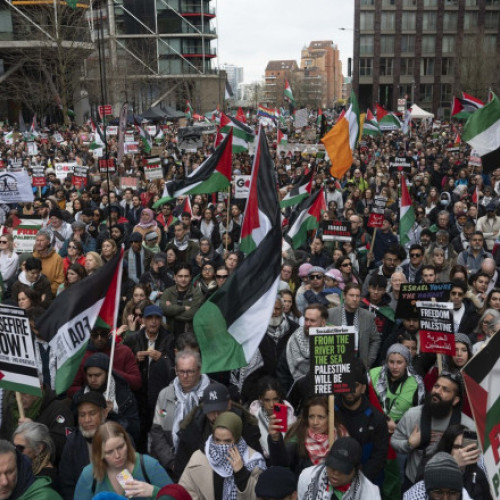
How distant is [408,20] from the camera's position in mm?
Result: 76000

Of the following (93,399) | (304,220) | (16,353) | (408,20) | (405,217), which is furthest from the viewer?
(408,20)

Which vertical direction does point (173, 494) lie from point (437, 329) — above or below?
below

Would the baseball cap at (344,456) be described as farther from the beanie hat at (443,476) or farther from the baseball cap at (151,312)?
the baseball cap at (151,312)

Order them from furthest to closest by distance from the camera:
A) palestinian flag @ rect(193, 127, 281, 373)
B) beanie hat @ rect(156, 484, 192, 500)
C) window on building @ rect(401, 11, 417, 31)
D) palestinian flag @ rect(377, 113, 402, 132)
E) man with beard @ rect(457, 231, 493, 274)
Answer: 1. window on building @ rect(401, 11, 417, 31)
2. palestinian flag @ rect(377, 113, 402, 132)
3. man with beard @ rect(457, 231, 493, 274)
4. palestinian flag @ rect(193, 127, 281, 373)
5. beanie hat @ rect(156, 484, 192, 500)

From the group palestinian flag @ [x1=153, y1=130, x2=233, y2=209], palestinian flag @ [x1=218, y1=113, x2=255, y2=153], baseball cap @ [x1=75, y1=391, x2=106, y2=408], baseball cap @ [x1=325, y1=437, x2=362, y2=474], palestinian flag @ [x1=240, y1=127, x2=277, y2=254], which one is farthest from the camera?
palestinian flag @ [x1=218, y1=113, x2=255, y2=153]

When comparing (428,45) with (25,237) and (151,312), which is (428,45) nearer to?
(25,237)

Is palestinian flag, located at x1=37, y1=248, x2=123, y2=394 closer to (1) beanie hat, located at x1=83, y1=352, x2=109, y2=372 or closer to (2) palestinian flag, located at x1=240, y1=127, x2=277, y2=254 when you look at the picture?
(1) beanie hat, located at x1=83, y1=352, x2=109, y2=372

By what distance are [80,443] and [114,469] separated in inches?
22.4

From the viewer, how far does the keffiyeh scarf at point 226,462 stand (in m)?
3.95

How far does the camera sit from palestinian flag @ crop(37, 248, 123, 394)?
5.03 meters

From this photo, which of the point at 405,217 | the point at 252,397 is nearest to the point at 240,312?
the point at 252,397

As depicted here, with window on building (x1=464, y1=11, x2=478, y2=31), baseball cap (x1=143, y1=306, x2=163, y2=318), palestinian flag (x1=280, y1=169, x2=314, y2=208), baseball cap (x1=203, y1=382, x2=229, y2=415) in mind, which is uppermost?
window on building (x1=464, y1=11, x2=478, y2=31)

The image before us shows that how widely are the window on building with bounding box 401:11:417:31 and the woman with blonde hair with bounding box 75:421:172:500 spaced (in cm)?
7898

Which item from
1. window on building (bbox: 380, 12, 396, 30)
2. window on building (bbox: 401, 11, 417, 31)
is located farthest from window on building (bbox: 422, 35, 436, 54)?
window on building (bbox: 380, 12, 396, 30)
